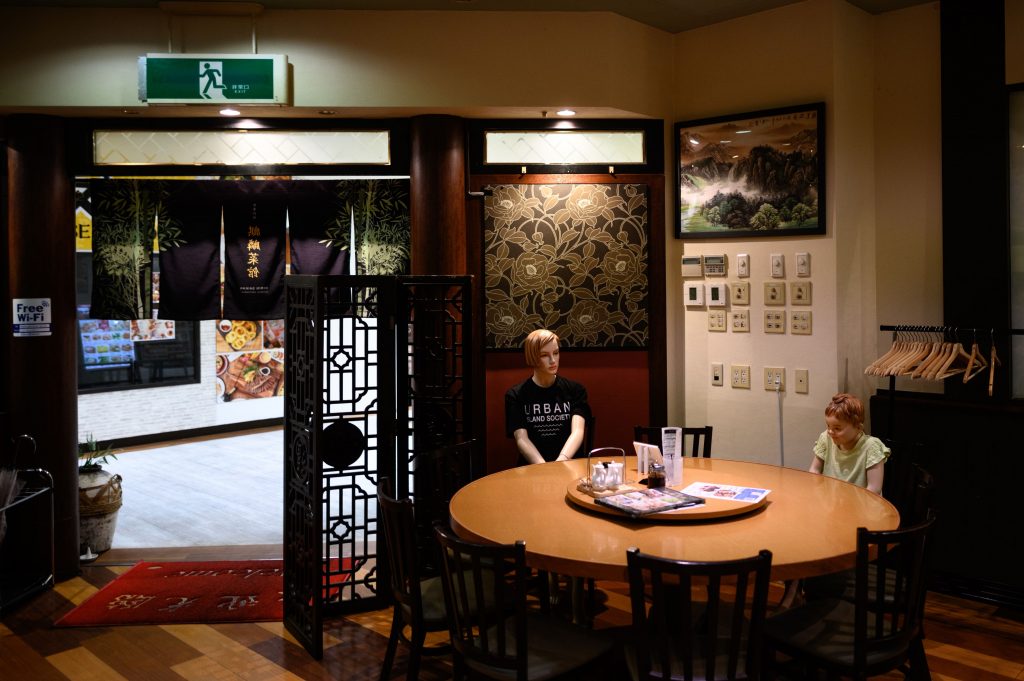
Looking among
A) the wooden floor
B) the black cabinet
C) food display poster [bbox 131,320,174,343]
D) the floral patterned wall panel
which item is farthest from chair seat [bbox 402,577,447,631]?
food display poster [bbox 131,320,174,343]

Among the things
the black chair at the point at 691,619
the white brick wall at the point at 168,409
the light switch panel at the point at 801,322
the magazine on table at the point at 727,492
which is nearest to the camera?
the black chair at the point at 691,619

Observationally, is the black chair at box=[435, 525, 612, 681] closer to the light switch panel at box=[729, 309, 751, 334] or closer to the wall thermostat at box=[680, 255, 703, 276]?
the light switch panel at box=[729, 309, 751, 334]

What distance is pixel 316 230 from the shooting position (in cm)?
514

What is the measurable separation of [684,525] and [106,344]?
8.22 metres

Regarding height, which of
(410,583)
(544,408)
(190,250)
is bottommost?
(410,583)

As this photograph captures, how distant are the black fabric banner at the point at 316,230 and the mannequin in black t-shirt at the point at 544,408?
1402 mm

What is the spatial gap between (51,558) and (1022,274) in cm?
545

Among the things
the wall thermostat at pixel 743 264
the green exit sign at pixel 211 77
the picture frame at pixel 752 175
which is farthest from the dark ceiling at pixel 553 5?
the wall thermostat at pixel 743 264

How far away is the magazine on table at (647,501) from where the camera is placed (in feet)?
10.1

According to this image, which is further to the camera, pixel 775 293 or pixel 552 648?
pixel 775 293

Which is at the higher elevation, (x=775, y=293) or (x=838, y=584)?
(x=775, y=293)

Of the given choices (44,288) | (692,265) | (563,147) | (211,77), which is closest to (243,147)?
(211,77)

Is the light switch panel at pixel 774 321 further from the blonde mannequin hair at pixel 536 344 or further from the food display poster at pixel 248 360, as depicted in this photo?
the food display poster at pixel 248 360

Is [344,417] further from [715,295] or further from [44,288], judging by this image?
[715,295]
